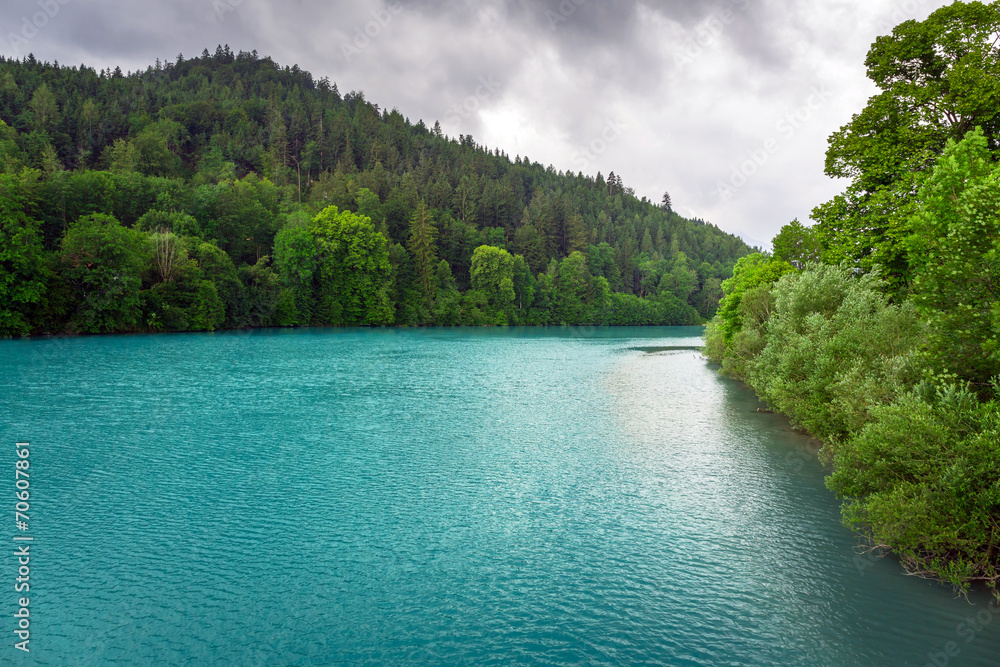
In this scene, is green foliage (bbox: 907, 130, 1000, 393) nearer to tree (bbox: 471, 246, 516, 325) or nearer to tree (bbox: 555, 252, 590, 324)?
tree (bbox: 471, 246, 516, 325)

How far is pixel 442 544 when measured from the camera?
595 inches

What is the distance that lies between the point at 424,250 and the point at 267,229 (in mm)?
34808

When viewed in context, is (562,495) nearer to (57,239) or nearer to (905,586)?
(905,586)

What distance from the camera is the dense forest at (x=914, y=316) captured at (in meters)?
11.8

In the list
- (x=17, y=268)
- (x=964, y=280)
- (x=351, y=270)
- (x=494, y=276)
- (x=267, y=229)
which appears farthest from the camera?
(x=494, y=276)

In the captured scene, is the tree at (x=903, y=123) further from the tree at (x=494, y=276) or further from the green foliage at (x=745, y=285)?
the tree at (x=494, y=276)

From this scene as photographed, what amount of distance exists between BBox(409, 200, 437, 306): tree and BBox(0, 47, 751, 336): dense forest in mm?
517

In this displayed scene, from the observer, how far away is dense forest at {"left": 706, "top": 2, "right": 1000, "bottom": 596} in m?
11.8

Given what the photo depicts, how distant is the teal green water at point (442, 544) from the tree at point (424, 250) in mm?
94590

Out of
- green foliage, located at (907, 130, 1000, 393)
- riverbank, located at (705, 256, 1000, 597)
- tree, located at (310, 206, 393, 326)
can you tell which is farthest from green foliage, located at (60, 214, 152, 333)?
green foliage, located at (907, 130, 1000, 393)

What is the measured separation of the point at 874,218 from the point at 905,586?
20.0m

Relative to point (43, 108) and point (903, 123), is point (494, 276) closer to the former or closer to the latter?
point (43, 108)

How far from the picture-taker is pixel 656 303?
541ft

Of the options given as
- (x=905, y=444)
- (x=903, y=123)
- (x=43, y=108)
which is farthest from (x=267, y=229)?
(x=905, y=444)
